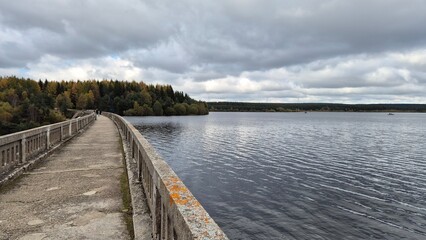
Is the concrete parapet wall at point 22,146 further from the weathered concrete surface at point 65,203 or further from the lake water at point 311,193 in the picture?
the lake water at point 311,193

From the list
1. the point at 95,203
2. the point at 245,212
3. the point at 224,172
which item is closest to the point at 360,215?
the point at 245,212

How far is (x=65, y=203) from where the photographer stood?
5.88 metres

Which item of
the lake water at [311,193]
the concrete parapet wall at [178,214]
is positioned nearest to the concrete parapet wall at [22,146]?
the concrete parapet wall at [178,214]

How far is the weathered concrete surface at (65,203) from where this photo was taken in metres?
4.63

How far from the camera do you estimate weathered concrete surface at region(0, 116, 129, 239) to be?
15.2 ft

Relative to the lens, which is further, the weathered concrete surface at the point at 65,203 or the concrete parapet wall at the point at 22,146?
the concrete parapet wall at the point at 22,146

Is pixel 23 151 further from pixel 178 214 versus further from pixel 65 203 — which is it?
pixel 178 214

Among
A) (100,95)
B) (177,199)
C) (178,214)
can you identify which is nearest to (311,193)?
(177,199)

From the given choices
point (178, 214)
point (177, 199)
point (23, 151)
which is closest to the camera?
point (178, 214)

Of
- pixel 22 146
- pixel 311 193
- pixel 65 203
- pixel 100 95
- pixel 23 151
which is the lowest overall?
pixel 311 193

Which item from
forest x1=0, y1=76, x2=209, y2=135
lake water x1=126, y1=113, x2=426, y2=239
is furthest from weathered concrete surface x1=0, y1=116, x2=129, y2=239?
forest x1=0, y1=76, x2=209, y2=135

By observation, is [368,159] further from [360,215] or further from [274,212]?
[274,212]

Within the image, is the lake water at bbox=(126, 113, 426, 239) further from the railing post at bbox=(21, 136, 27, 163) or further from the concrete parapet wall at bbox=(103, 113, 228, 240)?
the concrete parapet wall at bbox=(103, 113, 228, 240)

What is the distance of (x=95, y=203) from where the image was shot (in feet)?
19.4
